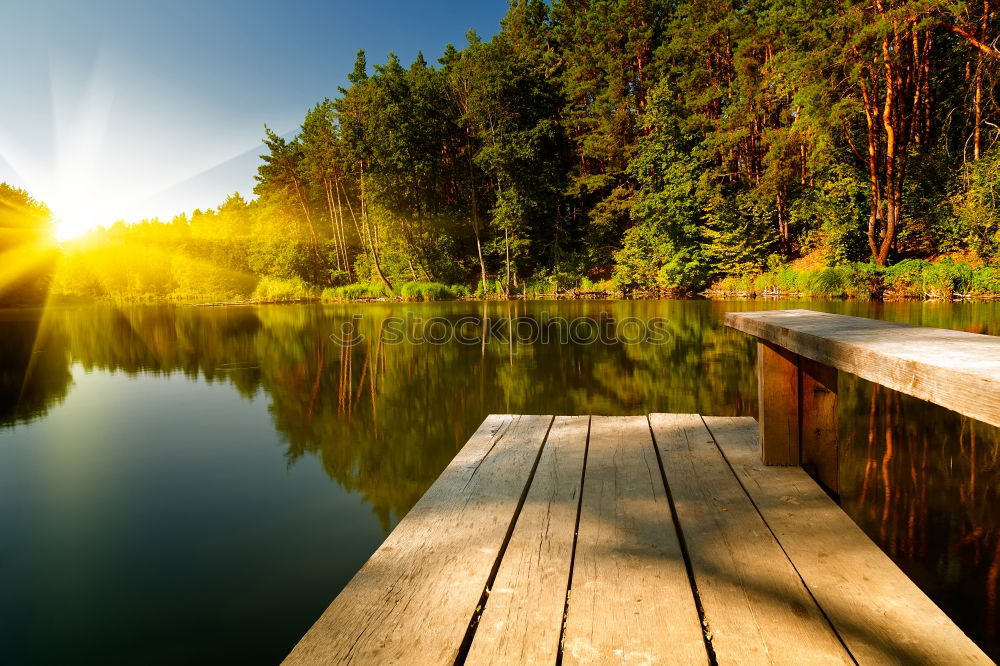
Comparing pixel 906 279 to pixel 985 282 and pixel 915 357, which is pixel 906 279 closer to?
pixel 985 282

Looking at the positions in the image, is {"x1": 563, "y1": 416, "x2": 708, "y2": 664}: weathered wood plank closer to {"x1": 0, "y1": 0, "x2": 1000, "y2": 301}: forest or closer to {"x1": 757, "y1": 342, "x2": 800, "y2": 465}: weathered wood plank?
{"x1": 757, "y1": 342, "x2": 800, "y2": 465}: weathered wood plank

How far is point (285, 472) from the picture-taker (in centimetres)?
464

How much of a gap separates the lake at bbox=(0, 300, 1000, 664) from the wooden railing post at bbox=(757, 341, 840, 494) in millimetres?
790

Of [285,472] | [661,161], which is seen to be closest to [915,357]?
[285,472]

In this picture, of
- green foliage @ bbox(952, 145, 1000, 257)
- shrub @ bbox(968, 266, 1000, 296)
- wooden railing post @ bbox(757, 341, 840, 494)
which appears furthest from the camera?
Answer: shrub @ bbox(968, 266, 1000, 296)

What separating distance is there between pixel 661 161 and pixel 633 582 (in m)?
26.8

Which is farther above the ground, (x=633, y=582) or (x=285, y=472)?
(x=633, y=582)

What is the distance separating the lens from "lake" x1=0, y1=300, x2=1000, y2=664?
2494mm

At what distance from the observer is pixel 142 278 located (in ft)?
161

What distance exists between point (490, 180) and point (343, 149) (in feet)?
28.4

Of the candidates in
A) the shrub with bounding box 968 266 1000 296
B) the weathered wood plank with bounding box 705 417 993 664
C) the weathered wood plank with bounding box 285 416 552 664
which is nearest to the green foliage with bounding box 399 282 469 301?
the shrub with bounding box 968 266 1000 296

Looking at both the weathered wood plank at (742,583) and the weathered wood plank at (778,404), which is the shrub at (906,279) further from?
the weathered wood plank at (742,583)

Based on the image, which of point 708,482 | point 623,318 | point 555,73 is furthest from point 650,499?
point 555,73

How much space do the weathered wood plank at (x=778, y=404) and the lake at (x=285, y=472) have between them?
908mm
